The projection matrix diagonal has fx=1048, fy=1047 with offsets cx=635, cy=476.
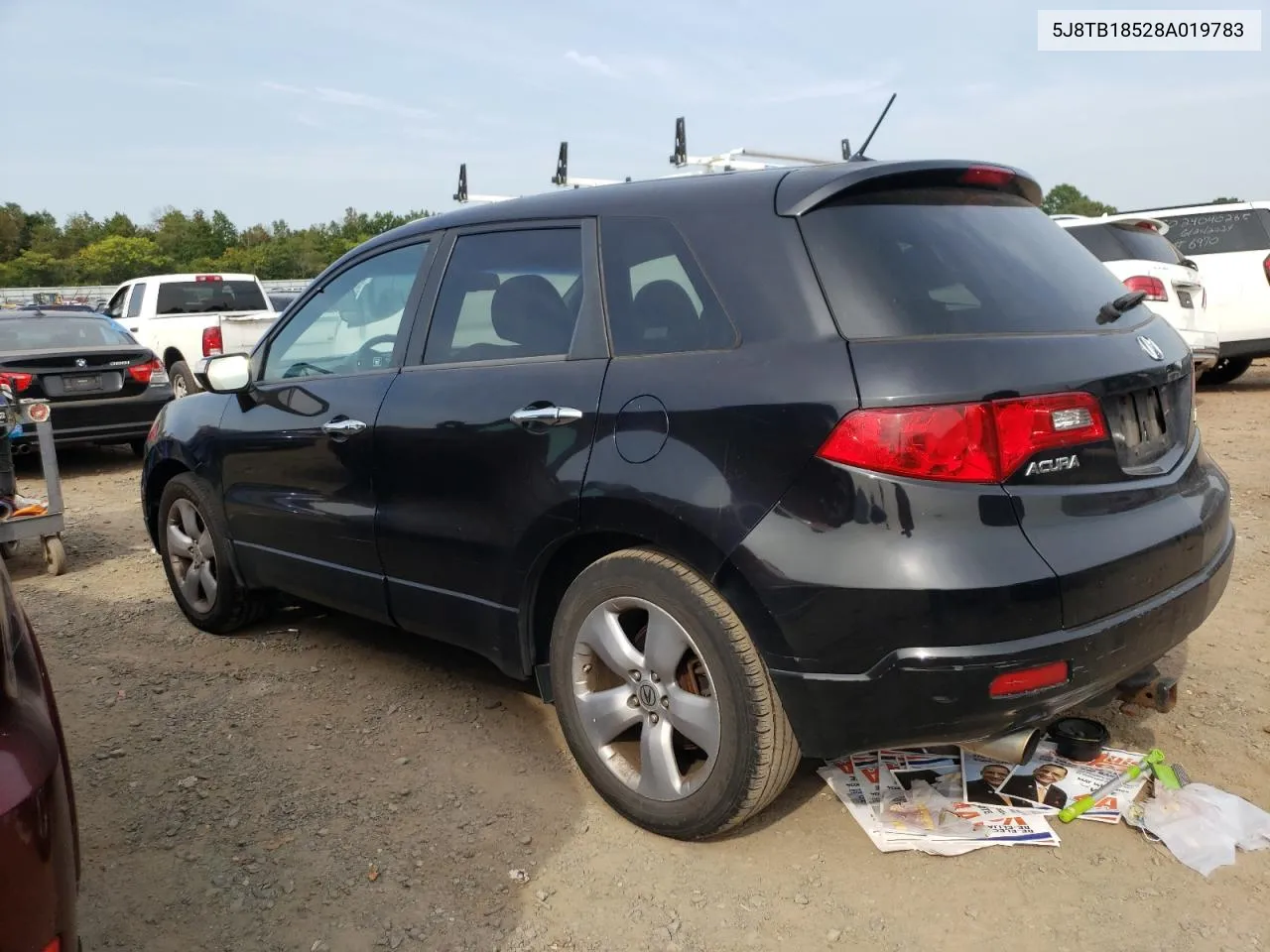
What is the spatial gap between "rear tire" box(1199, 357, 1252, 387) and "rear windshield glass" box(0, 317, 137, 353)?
11358 millimetres

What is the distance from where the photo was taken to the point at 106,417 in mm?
9219

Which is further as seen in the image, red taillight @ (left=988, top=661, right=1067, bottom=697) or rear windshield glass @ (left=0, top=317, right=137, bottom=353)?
rear windshield glass @ (left=0, top=317, right=137, bottom=353)

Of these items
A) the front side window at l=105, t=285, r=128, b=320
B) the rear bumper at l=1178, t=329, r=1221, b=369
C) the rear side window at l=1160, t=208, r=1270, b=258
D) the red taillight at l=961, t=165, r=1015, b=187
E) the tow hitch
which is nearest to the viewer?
the red taillight at l=961, t=165, r=1015, b=187

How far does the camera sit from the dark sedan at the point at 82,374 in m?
8.89

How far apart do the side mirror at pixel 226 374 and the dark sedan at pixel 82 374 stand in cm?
545

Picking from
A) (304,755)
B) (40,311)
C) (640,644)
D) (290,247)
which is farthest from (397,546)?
(290,247)

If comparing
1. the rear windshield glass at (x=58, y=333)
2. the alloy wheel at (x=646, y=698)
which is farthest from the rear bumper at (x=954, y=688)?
the rear windshield glass at (x=58, y=333)

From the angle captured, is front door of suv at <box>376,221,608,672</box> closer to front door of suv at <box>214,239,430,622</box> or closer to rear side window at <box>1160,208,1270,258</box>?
front door of suv at <box>214,239,430,622</box>

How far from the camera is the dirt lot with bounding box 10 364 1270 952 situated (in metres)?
2.47

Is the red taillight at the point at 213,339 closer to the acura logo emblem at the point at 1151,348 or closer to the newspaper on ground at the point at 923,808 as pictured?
the newspaper on ground at the point at 923,808

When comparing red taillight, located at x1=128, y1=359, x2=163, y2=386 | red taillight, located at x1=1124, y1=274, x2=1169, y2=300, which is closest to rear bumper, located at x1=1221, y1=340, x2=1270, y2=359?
red taillight, located at x1=1124, y1=274, x2=1169, y2=300

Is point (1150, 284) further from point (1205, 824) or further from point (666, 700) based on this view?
point (666, 700)

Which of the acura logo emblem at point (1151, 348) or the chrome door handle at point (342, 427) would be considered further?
the chrome door handle at point (342, 427)

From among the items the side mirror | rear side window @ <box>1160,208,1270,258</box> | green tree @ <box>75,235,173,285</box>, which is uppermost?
green tree @ <box>75,235,173,285</box>
